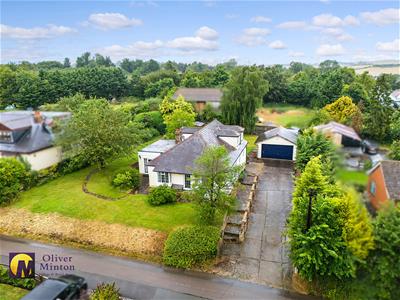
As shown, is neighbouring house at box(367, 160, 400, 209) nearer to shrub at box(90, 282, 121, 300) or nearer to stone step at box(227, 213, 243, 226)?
shrub at box(90, 282, 121, 300)

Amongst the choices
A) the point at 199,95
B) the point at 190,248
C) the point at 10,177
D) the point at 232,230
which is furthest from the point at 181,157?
the point at 199,95

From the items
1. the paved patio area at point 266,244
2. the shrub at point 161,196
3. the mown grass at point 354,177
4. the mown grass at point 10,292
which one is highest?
the mown grass at point 354,177

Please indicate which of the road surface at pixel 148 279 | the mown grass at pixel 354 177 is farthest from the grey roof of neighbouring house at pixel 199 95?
the mown grass at pixel 354 177

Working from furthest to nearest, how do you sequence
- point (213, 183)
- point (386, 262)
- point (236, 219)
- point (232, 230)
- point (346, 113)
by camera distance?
point (236, 219) < point (232, 230) < point (213, 183) < point (386, 262) < point (346, 113)

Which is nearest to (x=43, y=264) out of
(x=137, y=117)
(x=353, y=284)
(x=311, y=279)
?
(x=311, y=279)

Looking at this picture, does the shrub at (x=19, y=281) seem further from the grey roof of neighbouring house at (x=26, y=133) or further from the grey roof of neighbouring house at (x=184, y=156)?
the grey roof of neighbouring house at (x=184, y=156)

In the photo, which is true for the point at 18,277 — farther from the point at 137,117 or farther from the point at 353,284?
the point at 137,117

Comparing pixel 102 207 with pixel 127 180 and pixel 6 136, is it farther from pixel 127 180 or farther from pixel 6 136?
pixel 6 136

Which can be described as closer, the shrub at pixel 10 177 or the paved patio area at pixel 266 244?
the paved patio area at pixel 266 244
